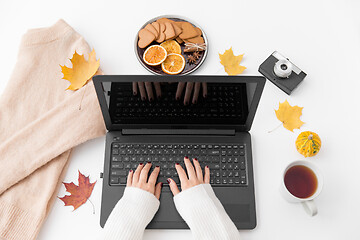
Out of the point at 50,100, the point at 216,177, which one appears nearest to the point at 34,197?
the point at 50,100

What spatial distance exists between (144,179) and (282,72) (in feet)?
1.66

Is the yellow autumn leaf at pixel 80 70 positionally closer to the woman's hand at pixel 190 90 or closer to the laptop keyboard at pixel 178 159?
the laptop keyboard at pixel 178 159

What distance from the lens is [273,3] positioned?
1.19m

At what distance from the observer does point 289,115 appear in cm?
104

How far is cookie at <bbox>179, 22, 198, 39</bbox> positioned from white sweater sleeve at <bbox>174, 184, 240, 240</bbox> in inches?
17.9


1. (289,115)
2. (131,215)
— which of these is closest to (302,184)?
(289,115)

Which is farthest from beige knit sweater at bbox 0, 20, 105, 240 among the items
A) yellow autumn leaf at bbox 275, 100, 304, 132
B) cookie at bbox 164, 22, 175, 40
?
yellow autumn leaf at bbox 275, 100, 304, 132

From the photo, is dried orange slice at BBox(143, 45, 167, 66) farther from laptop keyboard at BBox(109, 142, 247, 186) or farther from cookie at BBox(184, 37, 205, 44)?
laptop keyboard at BBox(109, 142, 247, 186)

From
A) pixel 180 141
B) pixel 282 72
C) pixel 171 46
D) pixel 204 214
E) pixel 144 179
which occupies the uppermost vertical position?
pixel 171 46

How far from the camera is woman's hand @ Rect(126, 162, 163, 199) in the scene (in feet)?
3.09

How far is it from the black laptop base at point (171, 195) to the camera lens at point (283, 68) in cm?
22

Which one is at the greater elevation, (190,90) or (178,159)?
(190,90)

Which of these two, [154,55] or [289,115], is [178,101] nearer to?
[154,55]

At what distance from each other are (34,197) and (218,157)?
1.66 ft
